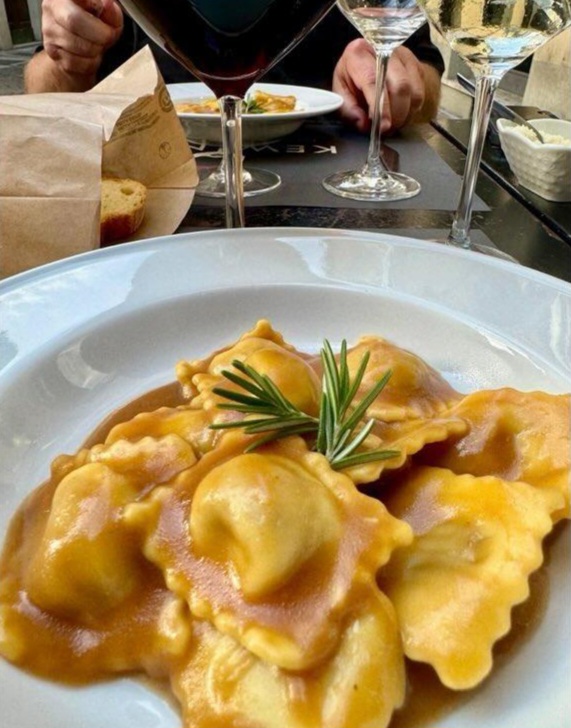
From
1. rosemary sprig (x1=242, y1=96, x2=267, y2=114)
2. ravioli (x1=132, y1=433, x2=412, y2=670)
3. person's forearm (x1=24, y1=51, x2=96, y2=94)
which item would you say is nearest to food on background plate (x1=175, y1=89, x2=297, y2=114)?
rosemary sprig (x1=242, y1=96, x2=267, y2=114)

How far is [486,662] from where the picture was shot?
55 centimetres

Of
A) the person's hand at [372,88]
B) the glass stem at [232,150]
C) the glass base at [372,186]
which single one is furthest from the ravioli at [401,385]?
the person's hand at [372,88]

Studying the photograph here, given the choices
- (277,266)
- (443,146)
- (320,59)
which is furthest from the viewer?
(320,59)

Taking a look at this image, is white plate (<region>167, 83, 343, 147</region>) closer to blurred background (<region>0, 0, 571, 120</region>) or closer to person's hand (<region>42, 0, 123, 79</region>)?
person's hand (<region>42, 0, 123, 79</region>)

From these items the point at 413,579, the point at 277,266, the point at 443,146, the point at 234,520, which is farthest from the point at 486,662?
the point at 443,146

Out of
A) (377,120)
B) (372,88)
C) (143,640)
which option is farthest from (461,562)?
(372,88)

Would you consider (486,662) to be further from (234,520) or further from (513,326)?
(513,326)

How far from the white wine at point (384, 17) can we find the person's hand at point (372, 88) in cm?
35

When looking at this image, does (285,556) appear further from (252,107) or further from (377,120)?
(252,107)

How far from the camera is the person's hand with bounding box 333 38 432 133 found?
2025 mm

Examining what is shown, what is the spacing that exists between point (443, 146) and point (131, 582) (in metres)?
1.68

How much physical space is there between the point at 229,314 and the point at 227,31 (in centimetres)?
41

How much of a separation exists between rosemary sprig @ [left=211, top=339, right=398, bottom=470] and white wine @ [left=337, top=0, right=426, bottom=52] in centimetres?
114

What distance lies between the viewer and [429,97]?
2.40 meters
